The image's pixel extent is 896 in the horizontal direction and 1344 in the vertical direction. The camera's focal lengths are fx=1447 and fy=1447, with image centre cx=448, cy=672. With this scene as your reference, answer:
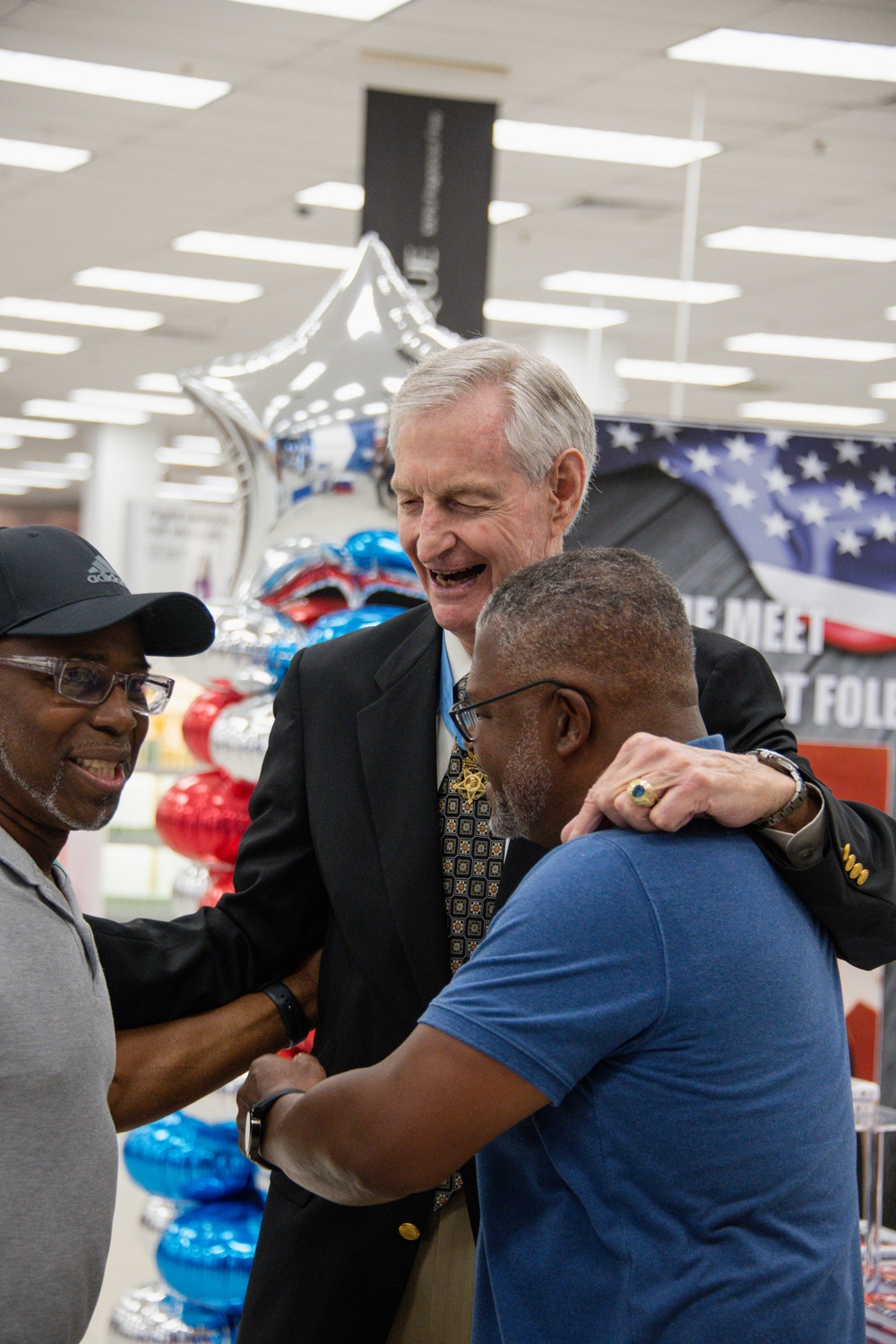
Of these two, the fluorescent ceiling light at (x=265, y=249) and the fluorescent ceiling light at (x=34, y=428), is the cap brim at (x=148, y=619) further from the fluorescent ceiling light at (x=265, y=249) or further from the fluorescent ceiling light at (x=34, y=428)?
the fluorescent ceiling light at (x=34, y=428)

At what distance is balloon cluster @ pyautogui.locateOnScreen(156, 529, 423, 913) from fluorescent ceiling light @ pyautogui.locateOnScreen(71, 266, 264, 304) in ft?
25.5

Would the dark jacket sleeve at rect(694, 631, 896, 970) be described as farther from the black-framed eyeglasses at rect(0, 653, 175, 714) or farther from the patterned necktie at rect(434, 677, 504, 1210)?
the black-framed eyeglasses at rect(0, 653, 175, 714)

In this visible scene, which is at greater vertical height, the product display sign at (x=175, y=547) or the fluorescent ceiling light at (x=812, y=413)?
the fluorescent ceiling light at (x=812, y=413)

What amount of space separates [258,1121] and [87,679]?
→ 467 millimetres

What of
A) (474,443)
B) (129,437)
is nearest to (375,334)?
(474,443)

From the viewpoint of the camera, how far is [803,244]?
8.29m

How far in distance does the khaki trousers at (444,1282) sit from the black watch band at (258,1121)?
0.29m

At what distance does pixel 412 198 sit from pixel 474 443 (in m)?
4.66

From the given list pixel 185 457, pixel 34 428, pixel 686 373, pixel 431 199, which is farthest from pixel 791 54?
pixel 185 457

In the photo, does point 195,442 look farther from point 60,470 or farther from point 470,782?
point 470,782

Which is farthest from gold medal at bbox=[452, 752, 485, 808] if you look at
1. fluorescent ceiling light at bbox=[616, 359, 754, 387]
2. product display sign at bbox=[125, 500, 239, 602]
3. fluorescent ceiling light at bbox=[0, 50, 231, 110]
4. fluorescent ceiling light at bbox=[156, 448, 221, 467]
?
fluorescent ceiling light at bbox=[156, 448, 221, 467]

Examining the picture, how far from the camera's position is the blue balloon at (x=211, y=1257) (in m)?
2.56

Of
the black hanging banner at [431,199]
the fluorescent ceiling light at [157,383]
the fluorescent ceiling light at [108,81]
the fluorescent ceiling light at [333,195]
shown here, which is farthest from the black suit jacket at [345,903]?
the fluorescent ceiling light at [157,383]

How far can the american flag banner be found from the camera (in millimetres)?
3287
